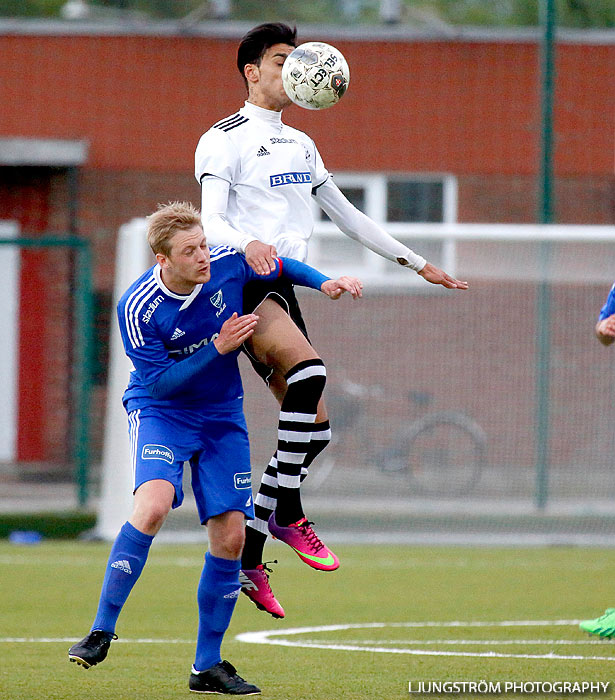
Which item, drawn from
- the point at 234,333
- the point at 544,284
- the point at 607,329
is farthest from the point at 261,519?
the point at 544,284

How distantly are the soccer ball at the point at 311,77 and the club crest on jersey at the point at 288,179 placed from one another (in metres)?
0.33

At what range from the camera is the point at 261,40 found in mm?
6254

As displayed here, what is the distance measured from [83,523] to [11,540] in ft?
2.23

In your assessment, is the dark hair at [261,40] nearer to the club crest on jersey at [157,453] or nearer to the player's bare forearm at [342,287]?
the player's bare forearm at [342,287]

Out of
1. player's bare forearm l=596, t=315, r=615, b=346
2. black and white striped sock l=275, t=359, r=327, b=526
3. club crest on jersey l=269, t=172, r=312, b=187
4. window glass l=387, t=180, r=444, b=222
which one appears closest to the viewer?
black and white striped sock l=275, t=359, r=327, b=526

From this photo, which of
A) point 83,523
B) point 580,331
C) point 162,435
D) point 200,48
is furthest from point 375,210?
point 162,435

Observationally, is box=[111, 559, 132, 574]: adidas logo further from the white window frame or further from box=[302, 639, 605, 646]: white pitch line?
the white window frame

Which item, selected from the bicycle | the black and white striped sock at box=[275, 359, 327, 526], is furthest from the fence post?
the black and white striped sock at box=[275, 359, 327, 526]

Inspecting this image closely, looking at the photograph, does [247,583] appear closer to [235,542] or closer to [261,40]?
[235,542]

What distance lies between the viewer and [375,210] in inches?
631

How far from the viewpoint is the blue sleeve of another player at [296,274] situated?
597cm

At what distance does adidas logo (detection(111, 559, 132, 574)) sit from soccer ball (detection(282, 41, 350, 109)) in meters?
2.15

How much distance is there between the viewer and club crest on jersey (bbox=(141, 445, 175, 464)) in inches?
227

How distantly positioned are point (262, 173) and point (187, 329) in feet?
2.65
